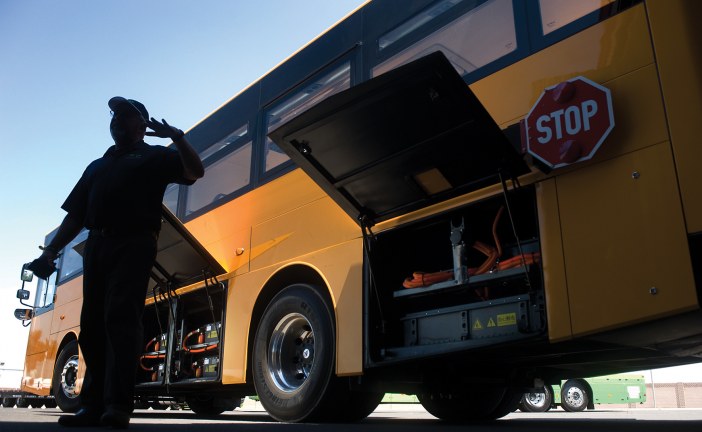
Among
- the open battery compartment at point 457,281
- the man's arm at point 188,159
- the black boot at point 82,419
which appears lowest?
the black boot at point 82,419

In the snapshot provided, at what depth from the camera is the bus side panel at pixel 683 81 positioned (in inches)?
108

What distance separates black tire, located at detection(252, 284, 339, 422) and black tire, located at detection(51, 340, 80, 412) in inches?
159

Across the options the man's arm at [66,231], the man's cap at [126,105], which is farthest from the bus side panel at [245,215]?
the man's arm at [66,231]

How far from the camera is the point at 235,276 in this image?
5.59 metres

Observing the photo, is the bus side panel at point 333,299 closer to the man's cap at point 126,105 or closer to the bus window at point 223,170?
the bus window at point 223,170

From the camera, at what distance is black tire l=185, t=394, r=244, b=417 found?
7660mm

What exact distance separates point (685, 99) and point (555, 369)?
2555 millimetres

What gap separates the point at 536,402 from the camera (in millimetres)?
13453

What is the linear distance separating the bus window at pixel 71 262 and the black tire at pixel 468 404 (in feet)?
19.1

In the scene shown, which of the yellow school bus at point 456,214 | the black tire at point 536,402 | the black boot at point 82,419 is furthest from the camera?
the black tire at point 536,402

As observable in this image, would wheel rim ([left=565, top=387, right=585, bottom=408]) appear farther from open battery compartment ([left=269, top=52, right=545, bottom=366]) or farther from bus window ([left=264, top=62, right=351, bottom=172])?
open battery compartment ([left=269, top=52, right=545, bottom=366])

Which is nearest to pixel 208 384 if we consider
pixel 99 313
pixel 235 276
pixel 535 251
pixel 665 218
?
pixel 235 276

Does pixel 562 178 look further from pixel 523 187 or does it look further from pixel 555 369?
pixel 555 369

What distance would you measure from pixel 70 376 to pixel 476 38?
6891 mm
